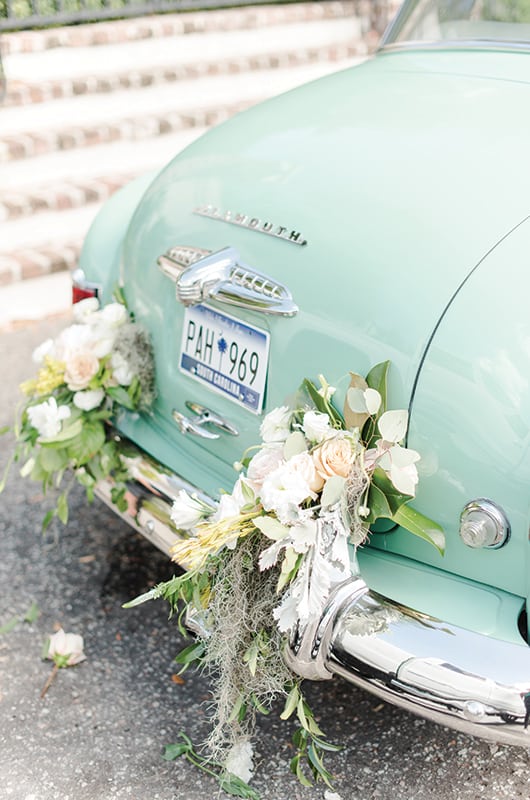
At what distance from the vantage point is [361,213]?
6.98ft

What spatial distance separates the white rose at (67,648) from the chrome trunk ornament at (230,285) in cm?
111

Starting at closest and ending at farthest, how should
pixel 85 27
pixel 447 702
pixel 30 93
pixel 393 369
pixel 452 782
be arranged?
pixel 447 702 → pixel 393 369 → pixel 452 782 → pixel 30 93 → pixel 85 27

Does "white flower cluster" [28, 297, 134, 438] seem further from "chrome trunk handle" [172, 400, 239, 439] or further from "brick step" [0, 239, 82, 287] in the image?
"brick step" [0, 239, 82, 287]

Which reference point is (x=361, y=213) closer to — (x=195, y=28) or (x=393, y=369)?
(x=393, y=369)

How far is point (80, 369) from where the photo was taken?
8.62ft

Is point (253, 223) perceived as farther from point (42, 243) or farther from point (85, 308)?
point (42, 243)

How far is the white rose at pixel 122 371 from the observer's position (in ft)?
8.57

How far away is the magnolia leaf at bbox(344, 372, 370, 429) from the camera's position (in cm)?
197

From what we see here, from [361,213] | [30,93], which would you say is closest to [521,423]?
[361,213]

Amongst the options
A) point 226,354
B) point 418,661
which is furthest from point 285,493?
point 226,354

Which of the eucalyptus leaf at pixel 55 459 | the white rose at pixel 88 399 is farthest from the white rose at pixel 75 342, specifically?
the eucalyptus leaf at pixel 55 459

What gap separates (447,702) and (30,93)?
5122 mm

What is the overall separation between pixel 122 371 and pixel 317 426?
82 centimetres

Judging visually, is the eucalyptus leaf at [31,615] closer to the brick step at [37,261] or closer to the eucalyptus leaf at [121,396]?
the eucalyptus leaf at [121,396]
